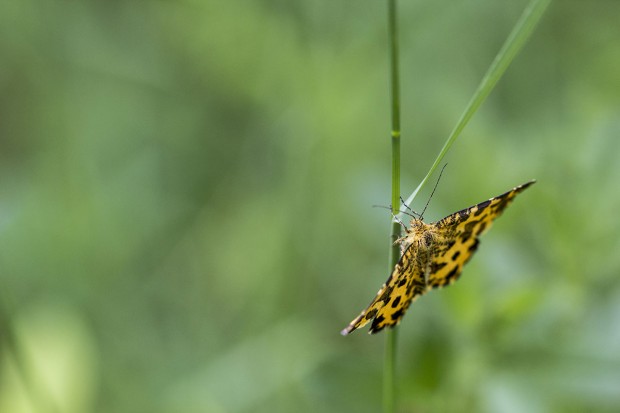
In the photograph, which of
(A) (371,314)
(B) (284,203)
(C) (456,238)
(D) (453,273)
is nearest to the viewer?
(A) (371,314)

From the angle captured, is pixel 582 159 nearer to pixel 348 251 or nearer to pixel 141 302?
pixel 348 251

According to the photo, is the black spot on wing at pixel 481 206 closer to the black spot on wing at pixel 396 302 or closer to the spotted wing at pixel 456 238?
the spotted wing at pixel 456 238

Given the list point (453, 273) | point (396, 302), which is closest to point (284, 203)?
point (453, 273)

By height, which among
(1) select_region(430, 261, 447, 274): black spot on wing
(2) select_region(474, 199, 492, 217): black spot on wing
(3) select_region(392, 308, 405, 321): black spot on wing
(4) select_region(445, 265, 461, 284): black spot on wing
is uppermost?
(1) select_region(430, 261, 447, 274): black spot on wing

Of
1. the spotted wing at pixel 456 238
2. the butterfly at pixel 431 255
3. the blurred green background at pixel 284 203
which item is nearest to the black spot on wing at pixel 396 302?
the butterfly at pixel 431 255

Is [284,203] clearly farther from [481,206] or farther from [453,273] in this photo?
[481,206]

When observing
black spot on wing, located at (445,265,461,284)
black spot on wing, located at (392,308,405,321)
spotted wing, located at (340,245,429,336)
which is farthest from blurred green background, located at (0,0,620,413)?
black spot on wing, located at (392,308,405,321)

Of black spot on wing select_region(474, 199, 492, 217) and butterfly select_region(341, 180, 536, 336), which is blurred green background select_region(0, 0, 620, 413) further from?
black spot on wing select_region(474, 199, 492, 217)

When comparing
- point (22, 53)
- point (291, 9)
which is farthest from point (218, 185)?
point (22, 53)
